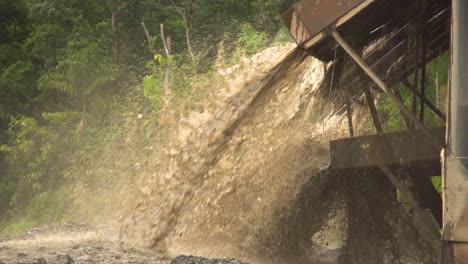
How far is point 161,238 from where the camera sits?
8836mm

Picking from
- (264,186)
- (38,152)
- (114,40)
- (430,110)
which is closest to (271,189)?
(264,186)

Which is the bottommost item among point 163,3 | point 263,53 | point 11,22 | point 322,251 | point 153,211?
point 322,251

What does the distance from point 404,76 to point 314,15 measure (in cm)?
272

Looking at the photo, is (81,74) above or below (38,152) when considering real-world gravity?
above

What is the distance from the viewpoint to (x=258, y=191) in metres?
9.55

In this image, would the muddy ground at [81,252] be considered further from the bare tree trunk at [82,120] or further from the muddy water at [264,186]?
the bare tree trunk at [82,120]

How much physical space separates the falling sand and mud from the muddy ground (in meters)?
0.02

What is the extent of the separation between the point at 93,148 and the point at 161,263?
64.8ft

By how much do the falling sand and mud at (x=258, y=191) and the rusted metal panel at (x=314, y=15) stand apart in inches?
28.7

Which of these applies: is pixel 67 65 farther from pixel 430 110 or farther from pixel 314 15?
pixel 314 15

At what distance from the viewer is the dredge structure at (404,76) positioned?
5875 mm

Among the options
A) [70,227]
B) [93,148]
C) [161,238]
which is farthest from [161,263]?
[93,148]

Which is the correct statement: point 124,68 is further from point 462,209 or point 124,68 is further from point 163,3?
point 462,209

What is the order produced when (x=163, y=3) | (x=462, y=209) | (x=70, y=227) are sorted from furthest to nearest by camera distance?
(x=163, y=3), (x=70, y=227), (x=462, y=209)
